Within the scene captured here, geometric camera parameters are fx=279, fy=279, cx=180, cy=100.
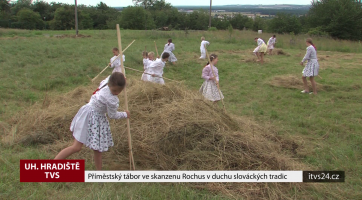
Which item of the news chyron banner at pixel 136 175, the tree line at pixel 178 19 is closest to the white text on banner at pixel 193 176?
the news chyron banner at pixel 136 175

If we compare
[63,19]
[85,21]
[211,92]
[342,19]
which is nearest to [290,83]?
[211,92]

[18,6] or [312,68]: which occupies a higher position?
[18,6]

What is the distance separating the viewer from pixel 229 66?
475 inches

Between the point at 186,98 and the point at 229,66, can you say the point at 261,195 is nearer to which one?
the point at 186,98

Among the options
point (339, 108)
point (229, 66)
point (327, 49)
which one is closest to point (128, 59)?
point (229, 66)

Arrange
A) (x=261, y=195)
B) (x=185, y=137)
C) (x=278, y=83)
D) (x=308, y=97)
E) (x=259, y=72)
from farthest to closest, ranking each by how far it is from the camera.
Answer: (x=259, y=72), (x=278, y=83), (x=308, y=97), (x=185, y=137), (x=261, y=195)

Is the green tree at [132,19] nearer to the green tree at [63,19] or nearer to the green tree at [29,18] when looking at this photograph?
the green tree at [63,19]

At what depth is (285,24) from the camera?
40.6 meters

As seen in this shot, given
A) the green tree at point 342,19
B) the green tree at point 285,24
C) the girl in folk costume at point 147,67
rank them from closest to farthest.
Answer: the girl in folk costume at point 147,67, the green tree at point 342,19, the green tree at point 285,24

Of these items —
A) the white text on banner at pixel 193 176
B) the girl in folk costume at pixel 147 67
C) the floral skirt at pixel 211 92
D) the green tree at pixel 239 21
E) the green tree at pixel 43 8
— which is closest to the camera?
the white text on banner at pixel 193 176

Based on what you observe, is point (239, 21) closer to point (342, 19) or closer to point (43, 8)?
point (342, 19)

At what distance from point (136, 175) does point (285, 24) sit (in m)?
42.2

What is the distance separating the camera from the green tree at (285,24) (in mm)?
40250

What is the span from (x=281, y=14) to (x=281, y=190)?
1717 inches
